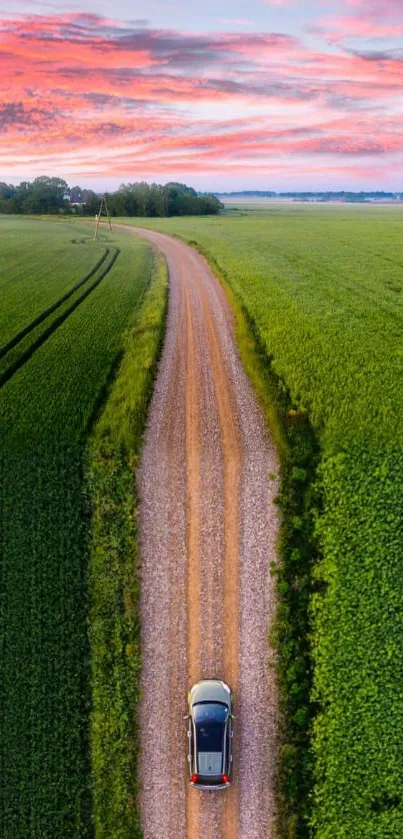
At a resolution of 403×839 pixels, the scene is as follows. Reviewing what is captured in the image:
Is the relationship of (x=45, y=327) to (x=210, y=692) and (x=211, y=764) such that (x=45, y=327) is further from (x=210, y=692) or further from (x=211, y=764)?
(x=211, y=764)

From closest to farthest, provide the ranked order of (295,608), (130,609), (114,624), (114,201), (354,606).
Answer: (354,606) < (295,608) < (114,624) < (130,609) < (114,201)

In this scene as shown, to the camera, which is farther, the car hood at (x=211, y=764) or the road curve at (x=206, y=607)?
the road curve at (x=206, y=607)

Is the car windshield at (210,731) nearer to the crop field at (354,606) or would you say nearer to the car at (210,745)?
the car at (210,745)

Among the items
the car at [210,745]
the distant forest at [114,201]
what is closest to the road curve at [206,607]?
the car at [210,745]

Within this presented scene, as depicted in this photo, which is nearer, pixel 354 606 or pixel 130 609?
pixel 354 606

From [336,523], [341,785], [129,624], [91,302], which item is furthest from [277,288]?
[341,785]

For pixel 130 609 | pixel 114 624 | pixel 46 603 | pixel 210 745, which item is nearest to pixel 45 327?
pixel 46 603
